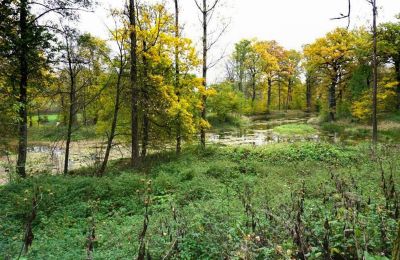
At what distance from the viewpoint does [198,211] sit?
6062mm

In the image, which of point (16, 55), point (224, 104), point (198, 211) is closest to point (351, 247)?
point (198, 211)

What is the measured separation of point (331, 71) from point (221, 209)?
32.6 m

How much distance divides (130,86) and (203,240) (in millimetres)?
9352

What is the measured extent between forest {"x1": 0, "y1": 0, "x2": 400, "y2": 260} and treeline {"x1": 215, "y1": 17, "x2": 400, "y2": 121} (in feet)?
7.88

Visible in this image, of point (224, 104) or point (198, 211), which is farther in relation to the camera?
point (224, 104)

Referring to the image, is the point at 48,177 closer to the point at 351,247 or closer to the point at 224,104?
the point at 351,247

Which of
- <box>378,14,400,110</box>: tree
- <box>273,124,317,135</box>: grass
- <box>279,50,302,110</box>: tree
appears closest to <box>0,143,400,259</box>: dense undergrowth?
<box>273,124,317,135</box>: grass

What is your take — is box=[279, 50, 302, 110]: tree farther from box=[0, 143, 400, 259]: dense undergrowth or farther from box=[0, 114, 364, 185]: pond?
box=[0, 143, 400, 259]: dense undergrowth

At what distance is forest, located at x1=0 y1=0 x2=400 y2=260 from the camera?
382 cm

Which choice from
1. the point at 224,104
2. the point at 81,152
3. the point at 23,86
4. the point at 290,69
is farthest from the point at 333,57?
the point at 23,86

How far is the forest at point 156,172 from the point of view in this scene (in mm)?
3820

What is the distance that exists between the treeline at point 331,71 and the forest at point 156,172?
2.40m

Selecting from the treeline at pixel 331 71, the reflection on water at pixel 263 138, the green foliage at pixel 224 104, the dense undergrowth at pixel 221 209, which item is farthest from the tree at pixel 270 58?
the dense undergrowth at pixel 221 209

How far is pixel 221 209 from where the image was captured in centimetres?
591
